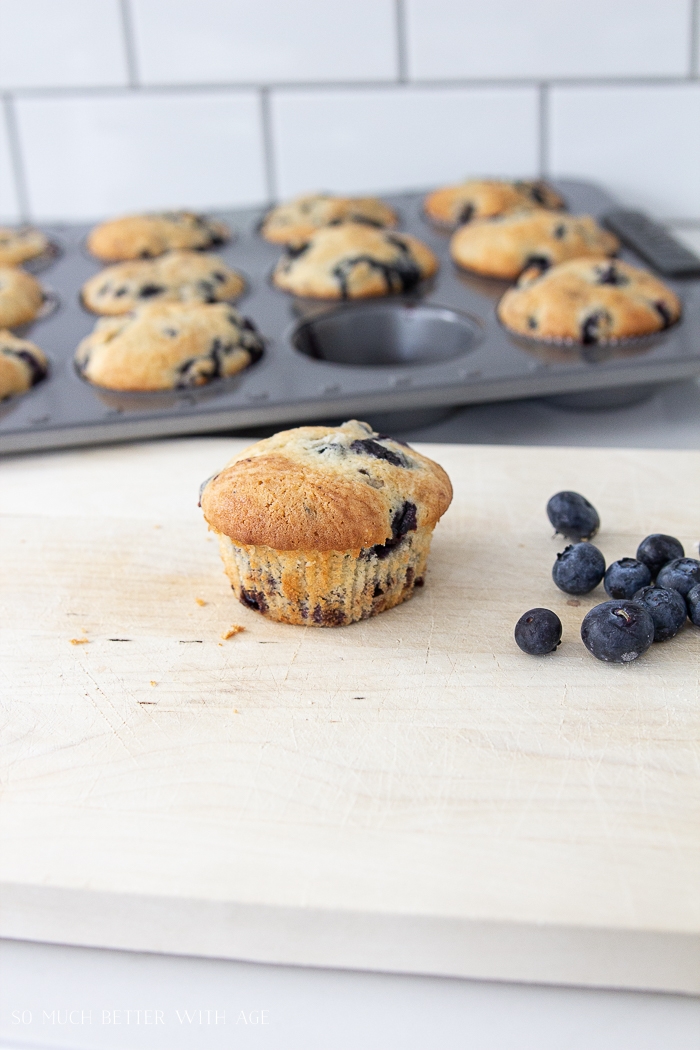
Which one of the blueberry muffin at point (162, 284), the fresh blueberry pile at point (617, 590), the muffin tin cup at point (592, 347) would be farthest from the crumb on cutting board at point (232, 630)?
the blueberry muffin at point (162, 284)

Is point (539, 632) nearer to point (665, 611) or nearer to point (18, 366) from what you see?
point (665, 611)

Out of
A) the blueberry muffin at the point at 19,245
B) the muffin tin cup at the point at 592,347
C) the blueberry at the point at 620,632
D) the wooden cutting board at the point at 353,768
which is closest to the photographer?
the wooden cutting board at the point at 353,768

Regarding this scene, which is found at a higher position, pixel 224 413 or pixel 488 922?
pixel 224 413

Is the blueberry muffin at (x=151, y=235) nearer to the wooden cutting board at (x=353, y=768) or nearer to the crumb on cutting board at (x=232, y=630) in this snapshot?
the wooden cutting board at (x=353, y=768)

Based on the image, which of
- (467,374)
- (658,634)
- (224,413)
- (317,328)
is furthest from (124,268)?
(658,634)

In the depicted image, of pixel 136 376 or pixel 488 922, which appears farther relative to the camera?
pixel 136 376

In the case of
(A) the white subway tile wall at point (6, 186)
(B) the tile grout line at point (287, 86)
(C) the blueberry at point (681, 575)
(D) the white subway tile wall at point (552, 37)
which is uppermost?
(D) the white subway tile wall at point (552, 37)

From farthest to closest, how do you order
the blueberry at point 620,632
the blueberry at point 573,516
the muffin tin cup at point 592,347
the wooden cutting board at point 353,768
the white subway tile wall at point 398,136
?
the white subway tile wall at point 398,136 < the muffin tin cup at point 592,347 < the blueberry at point 573,516 < the blueberry at point 620,632 < the wooden cutting board at point 353,768

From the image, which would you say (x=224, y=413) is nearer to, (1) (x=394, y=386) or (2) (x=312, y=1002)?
(1) (x=394, y=386)
